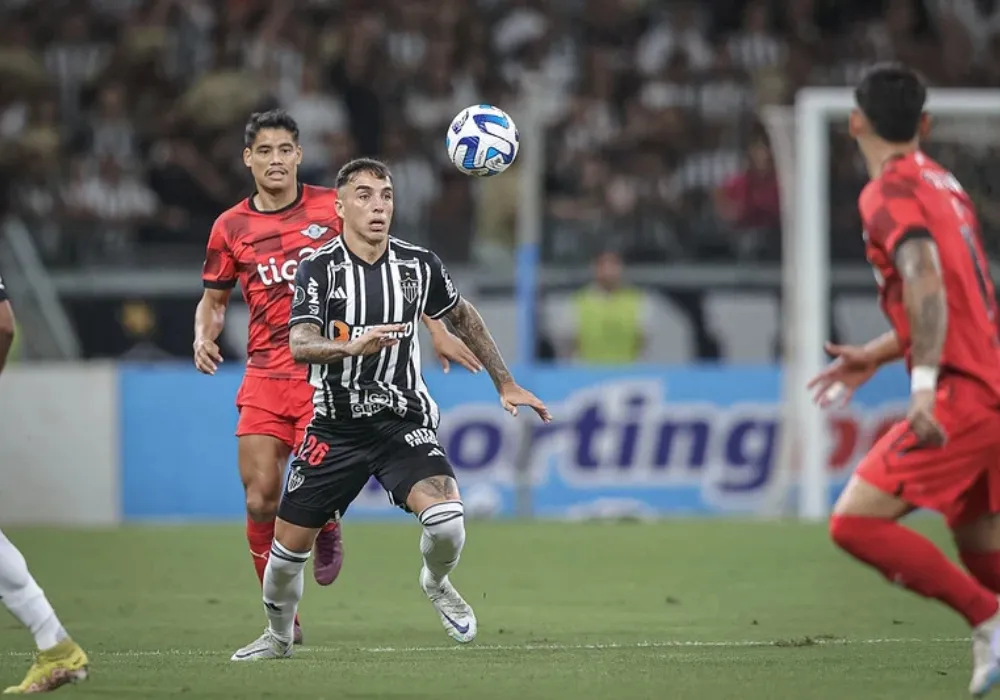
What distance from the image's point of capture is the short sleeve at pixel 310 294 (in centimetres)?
820

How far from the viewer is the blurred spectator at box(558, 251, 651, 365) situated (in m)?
18.8

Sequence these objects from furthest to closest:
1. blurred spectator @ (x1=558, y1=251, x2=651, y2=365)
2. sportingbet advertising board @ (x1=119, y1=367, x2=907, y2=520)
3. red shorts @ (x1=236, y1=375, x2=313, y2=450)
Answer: blurred spectator @ (x1=558, y1=251, x2=651, y2=365), sportingbet advertising board @ (x1=119, y1=367, x2=907, y2=520), red shorts @ (x1=236, y1=375, x2=313, y2=450)

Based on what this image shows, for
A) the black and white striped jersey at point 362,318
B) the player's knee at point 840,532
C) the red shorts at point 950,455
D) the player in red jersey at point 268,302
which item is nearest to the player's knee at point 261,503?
the player in red jersey at point 268,302

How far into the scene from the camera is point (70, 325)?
62.0ft

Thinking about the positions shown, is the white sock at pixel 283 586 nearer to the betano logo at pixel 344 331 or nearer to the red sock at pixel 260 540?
the betano logo at pixel 344 331

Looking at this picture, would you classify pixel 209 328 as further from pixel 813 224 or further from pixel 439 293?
pixel 813 224

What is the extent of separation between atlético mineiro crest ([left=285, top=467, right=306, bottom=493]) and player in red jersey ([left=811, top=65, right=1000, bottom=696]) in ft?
8.50

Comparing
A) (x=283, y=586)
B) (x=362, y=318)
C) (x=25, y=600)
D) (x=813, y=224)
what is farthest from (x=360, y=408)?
(x=813, y=224)

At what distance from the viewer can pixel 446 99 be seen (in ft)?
70.5

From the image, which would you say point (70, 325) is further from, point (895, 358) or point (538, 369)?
point (895, 358)

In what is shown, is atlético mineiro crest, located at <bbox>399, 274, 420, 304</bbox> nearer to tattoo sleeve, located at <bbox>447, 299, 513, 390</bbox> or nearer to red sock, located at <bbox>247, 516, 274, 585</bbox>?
tattoo sleeve, located at <bbox>447, 299, 513, 390</bbox>

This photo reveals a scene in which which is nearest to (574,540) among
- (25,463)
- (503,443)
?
(503,443)

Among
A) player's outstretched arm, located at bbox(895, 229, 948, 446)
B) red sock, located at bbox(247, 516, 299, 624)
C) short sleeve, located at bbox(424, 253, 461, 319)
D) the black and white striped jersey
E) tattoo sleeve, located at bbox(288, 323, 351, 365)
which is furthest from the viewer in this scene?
red sock, located at bbox(247, 516, 299, 624)

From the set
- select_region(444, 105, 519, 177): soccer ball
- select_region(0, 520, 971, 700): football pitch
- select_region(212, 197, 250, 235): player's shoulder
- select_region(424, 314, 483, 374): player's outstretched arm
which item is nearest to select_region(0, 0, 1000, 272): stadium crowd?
select_region(0, 520, 971, 700): football pitch
